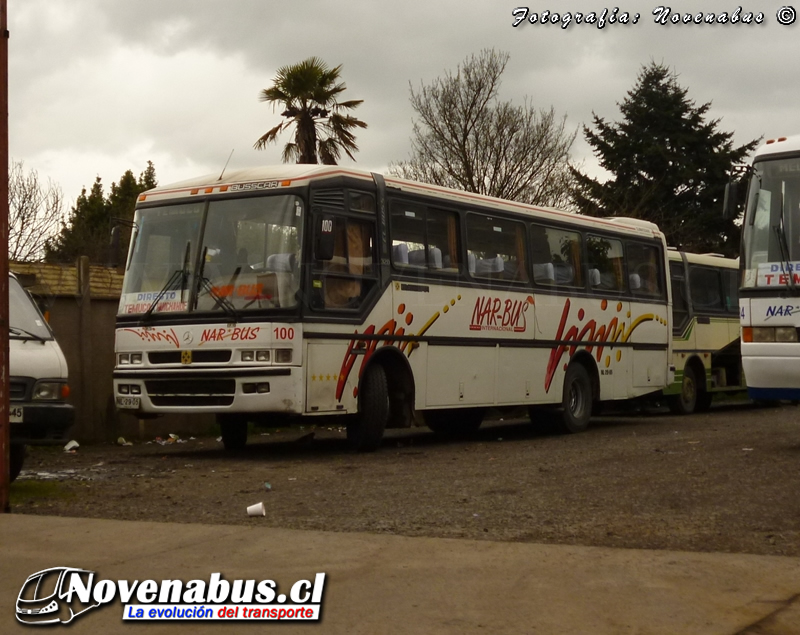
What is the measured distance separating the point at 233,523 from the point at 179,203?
624 cm

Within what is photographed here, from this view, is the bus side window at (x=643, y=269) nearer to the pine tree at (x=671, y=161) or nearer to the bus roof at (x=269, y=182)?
the bus roof at (x=269, y=182)

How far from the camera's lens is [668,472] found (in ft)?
34.6

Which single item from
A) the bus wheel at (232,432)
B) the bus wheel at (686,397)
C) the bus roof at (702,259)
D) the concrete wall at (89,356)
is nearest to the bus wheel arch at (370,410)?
the bus wheel at (232,432)

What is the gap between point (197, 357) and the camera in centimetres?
1272

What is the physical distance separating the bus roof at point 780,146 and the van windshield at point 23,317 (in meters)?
7.72

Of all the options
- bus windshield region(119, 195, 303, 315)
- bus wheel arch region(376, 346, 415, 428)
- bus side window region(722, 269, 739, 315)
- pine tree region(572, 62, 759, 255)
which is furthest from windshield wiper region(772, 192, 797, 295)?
pine tree region(572, 62, 759, 255)

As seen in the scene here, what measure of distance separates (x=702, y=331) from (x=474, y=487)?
48.4 feet

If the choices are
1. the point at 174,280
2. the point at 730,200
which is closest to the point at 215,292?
the point at 174,280

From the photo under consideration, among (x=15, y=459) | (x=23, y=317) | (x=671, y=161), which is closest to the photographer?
(x=15, y=459)

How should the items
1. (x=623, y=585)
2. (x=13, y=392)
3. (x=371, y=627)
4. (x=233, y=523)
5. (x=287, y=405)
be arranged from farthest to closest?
(x=287, y=405)
(x=13, y=392)
(x=233, y=523)
(x=623, y=585)
(x=371, y=627)

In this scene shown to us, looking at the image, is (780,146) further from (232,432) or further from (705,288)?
(705,288)

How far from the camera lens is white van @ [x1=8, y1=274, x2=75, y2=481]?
952 centimetres

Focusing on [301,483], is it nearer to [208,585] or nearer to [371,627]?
[208,585]

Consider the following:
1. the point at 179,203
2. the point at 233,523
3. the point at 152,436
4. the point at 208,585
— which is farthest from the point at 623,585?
the point at 152,436
